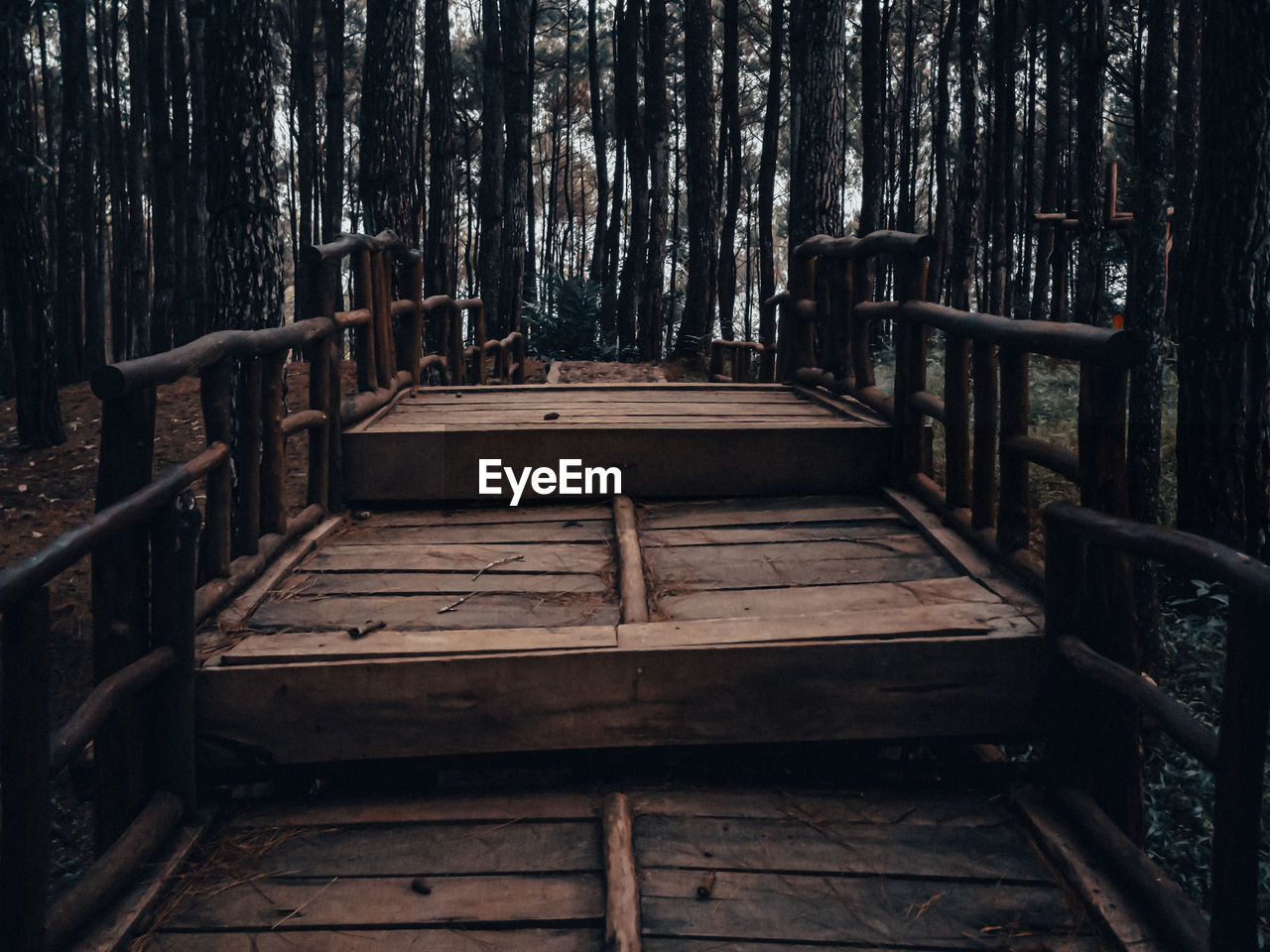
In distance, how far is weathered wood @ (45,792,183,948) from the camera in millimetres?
2293

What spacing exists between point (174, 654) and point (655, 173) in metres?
15.7

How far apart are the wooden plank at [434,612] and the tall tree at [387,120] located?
23.6ft

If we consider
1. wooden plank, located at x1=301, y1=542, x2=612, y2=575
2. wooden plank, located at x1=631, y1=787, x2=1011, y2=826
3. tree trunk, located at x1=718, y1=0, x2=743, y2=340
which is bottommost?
wooden plank, located at x1=631, y1=787, x2=1011, y2=826

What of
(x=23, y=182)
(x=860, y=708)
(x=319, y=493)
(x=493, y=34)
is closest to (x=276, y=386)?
(x=319, y=493)

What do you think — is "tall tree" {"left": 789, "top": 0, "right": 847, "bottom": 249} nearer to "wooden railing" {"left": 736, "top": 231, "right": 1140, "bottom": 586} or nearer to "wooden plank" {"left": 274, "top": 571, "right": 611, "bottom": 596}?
"wooden railing" {"left": 736, "top": 231, "right": 1140, "bottom": 586}

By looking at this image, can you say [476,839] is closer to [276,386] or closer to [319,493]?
[276,386]

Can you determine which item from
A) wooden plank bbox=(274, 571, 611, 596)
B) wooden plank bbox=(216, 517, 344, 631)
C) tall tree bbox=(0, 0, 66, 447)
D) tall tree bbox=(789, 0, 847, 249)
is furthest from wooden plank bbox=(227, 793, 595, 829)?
tall tree bbox=(0, 0, 66, 447)

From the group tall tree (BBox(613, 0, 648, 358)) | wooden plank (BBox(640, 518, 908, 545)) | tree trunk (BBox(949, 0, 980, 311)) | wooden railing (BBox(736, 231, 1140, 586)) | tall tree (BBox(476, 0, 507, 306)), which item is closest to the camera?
wooden railing (BBox(736, 231, 1140, 586))

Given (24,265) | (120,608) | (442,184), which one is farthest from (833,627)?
(24,265)

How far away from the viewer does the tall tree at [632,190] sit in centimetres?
1825

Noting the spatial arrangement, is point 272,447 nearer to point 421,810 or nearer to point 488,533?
point 488,533

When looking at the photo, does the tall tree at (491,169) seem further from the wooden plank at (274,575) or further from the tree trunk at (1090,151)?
the wooden plank at (274,575)

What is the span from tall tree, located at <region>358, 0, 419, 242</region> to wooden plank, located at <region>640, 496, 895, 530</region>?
6.36 metres

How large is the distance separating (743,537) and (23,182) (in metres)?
10.5
